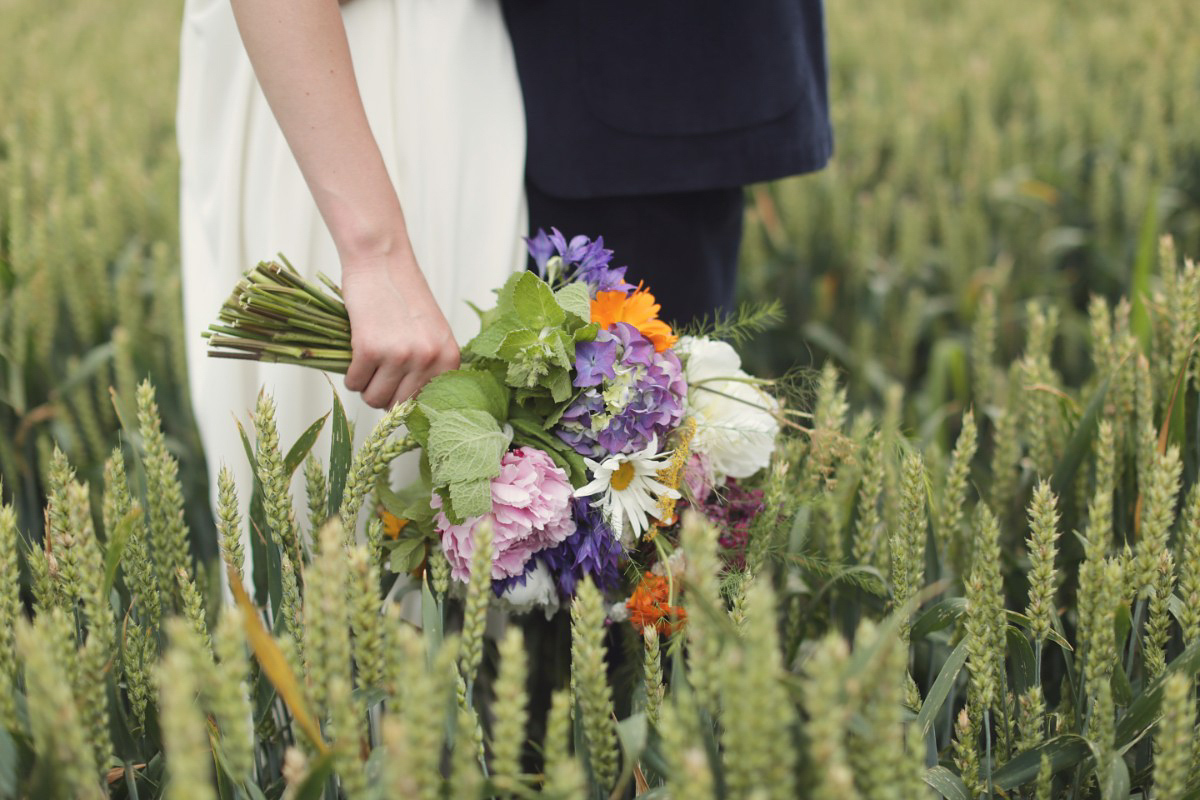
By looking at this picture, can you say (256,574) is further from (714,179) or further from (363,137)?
(714,179)

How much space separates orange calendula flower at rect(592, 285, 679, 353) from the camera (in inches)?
35.9

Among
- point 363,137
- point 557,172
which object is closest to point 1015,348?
point 557,172

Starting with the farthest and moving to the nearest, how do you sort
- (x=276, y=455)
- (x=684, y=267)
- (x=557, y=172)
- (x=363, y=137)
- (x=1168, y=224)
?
1. (x=1168, y=224)
2. (x=684, y=267)
3. (x=557, y=172)
4. (x=363, y=137)
5. (x=276, y=455)

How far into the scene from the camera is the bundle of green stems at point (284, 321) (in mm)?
919

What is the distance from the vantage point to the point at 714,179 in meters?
1.14

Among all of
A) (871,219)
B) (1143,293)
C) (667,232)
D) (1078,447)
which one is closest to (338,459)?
(667,232)

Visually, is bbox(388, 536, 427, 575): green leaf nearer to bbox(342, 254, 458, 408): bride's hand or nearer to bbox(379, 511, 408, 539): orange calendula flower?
bbox(379, 511, 408, 539): orange calendula flower

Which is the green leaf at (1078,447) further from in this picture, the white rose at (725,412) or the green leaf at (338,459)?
the green leaf at (338,459)

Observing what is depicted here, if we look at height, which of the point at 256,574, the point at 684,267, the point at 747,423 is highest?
the point at 684,267

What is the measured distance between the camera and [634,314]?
36.0 inches

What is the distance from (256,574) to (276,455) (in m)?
0.25

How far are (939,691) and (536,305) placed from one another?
0.45 meters

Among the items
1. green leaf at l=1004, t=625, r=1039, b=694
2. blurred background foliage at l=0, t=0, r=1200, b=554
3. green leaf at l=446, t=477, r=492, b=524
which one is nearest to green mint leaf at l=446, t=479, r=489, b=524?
green leaf at l=446, t=477, r=492, b=524

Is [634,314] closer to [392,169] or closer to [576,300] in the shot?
[576,300]
